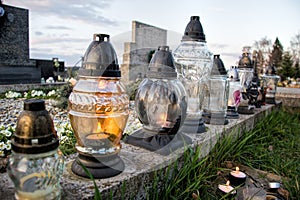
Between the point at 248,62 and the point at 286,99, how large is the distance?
363 centimetres

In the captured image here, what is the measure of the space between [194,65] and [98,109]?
1.07 metres

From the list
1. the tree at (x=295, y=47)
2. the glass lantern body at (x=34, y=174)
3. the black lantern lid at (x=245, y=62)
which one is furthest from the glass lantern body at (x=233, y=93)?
the tree at (x=295, y=47)

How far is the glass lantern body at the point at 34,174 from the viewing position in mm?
679

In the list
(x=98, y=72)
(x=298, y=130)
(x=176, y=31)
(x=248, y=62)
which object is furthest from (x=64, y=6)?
(x=298, y=130)

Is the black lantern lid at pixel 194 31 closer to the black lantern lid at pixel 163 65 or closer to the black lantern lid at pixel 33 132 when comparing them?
the black lantern lid at pixel 163 65

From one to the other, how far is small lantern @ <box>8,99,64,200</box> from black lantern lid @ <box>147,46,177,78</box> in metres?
0.68

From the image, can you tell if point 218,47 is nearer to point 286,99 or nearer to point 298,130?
point 298,130

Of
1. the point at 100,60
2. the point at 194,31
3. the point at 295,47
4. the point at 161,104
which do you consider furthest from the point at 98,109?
the point at 295,47

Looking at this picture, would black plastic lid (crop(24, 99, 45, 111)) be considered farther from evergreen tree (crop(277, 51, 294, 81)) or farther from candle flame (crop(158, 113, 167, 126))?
evergreen tree (crop(277, 51, 294, 81))

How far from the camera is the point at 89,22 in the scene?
153 centimetres

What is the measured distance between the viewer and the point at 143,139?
138 cm

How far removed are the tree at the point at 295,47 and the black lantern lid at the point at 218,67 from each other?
22021 millimetres

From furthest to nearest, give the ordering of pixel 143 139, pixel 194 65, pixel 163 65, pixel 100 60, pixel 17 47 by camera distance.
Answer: pixel 17 47
pixel 194 65
pixel 143 139
pixel 163 65
pixel 100 60

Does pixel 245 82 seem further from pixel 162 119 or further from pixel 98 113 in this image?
pixel 98 113
